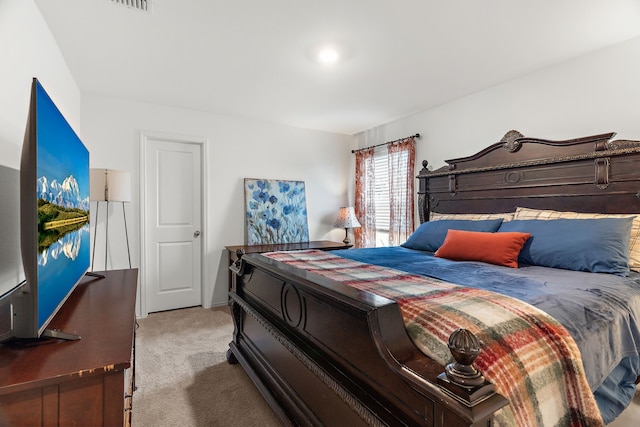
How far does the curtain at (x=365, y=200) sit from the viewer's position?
4.49 meters

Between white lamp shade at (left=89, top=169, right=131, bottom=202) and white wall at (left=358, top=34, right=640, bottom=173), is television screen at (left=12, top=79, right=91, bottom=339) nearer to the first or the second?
white lamp shade at (left=89, top=169, right=131, bottom=202)

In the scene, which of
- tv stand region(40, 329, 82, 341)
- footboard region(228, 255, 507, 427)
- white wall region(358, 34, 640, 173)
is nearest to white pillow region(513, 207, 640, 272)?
white wall region(358, 34, 640, 173)

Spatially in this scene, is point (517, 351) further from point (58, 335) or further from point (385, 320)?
point (58, 335)

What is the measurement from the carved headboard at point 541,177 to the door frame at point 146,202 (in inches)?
104

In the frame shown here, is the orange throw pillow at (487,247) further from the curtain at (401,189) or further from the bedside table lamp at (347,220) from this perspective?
the bedside table lamp at (347,220)

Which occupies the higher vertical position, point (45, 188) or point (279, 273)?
point (45, 188)

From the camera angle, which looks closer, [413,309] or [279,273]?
[413,309]

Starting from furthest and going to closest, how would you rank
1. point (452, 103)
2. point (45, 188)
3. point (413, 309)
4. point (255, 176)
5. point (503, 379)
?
point (255, 176), point (452, 103), point (413, 309), point (45, 188), point (503, 379)

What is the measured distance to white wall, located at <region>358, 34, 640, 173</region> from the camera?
229 cm

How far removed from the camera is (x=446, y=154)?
11.6 feet

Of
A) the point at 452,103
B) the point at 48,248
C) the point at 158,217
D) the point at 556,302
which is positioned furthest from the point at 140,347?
the point at 452,103

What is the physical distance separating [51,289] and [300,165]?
11.9 ft

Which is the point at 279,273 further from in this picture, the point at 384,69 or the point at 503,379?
the point at 384,69

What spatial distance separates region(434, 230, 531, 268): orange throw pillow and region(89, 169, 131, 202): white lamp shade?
2984mm
